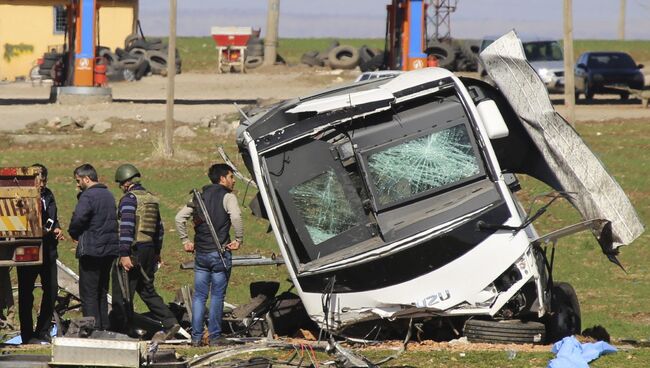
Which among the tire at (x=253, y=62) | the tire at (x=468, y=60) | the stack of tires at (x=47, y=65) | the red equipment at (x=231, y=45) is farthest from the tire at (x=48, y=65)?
the tire at (x=468, y=60)

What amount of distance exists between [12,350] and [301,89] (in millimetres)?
34296

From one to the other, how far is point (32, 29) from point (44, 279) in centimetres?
4960

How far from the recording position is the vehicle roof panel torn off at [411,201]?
1094cm

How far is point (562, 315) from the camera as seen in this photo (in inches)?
458

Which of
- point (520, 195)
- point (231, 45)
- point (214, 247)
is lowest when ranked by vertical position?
point (520, 195)

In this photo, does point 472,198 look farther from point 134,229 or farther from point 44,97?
point 44,97

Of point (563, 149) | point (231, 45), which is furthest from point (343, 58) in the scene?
point (563, 149)

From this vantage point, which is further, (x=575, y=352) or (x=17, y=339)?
(x=17, y=339)

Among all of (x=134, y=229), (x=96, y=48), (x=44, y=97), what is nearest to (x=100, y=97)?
(x=96, y=48)

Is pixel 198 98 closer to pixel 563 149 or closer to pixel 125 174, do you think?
pixel 125 174

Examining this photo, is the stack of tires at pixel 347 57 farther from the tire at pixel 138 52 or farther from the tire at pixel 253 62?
Result: the tire at pixel 138 52

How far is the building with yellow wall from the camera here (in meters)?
59.7

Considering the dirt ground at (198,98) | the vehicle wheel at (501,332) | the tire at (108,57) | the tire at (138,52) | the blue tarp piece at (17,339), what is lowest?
the blue tarp piece at (17,339)

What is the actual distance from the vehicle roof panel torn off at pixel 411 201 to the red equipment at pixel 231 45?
42.5 meters
